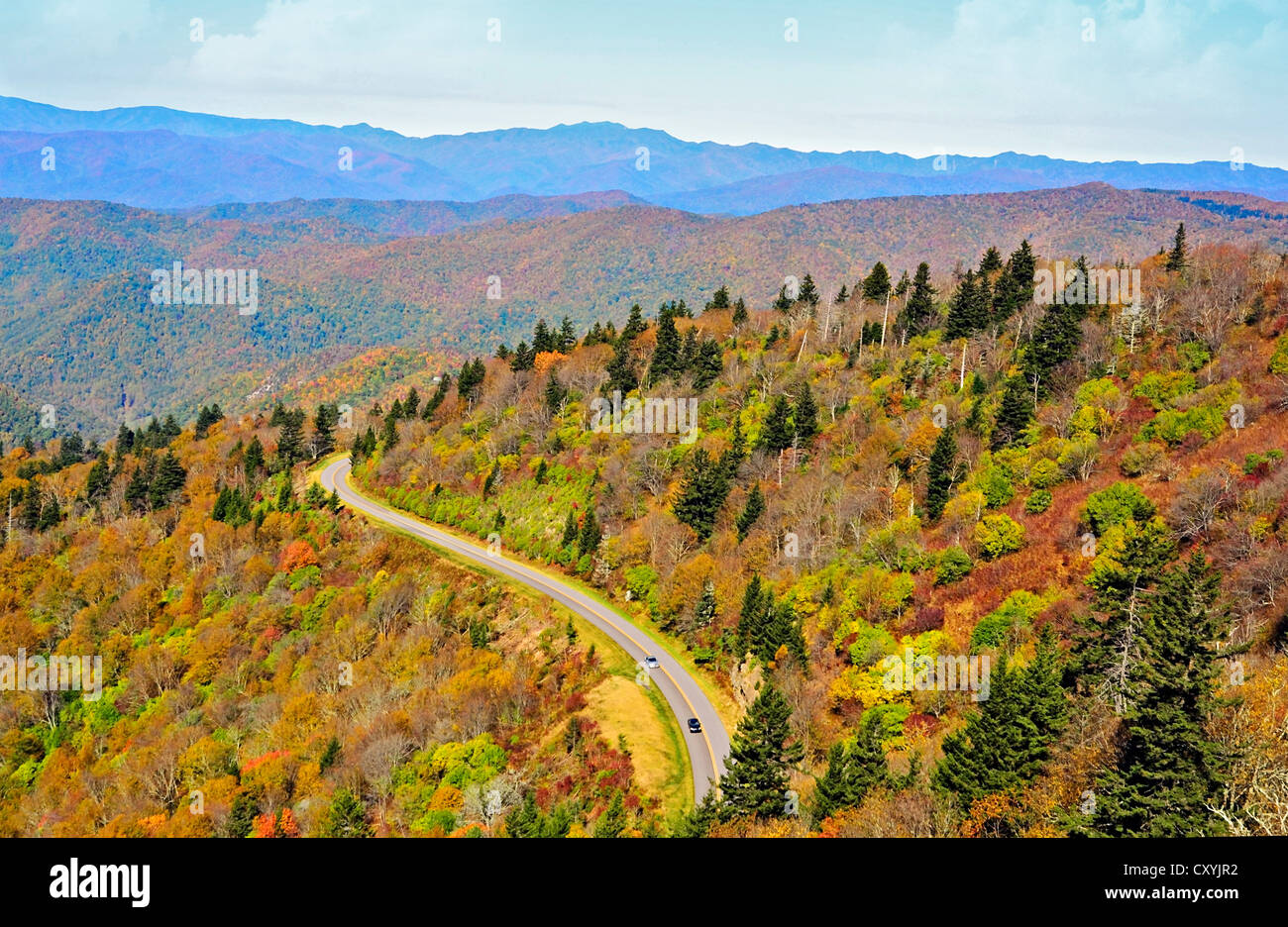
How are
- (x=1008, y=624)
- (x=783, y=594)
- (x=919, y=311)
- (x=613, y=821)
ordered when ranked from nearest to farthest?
(x=613, y=821) < (x=1008, y=624) < (x=783, y=594) < (x=919, y=311)

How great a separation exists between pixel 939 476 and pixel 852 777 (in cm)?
3343

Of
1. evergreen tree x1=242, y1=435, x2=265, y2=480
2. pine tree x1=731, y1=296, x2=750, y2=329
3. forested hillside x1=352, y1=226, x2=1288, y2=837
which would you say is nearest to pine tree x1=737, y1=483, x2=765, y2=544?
forested hillside x1=352, y1=226, x2=1288, y2=837

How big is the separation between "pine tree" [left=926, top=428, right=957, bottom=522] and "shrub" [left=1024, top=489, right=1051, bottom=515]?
647cm

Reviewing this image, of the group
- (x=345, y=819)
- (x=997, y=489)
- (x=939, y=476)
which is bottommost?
(x=345, y=819)

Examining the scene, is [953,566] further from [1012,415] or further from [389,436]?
→ [389,436]

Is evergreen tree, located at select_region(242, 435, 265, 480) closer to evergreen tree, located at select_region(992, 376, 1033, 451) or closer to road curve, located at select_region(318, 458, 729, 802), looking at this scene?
road curve, located at select_region(318, 458, 729, 802)

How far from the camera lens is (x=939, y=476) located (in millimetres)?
61188

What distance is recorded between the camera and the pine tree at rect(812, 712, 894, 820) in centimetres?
3259

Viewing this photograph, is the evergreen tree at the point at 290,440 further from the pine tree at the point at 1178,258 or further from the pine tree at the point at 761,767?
the pine tree at the point at 1178,258

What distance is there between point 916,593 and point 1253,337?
36876 millimetres

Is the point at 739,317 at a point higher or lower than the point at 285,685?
higher
